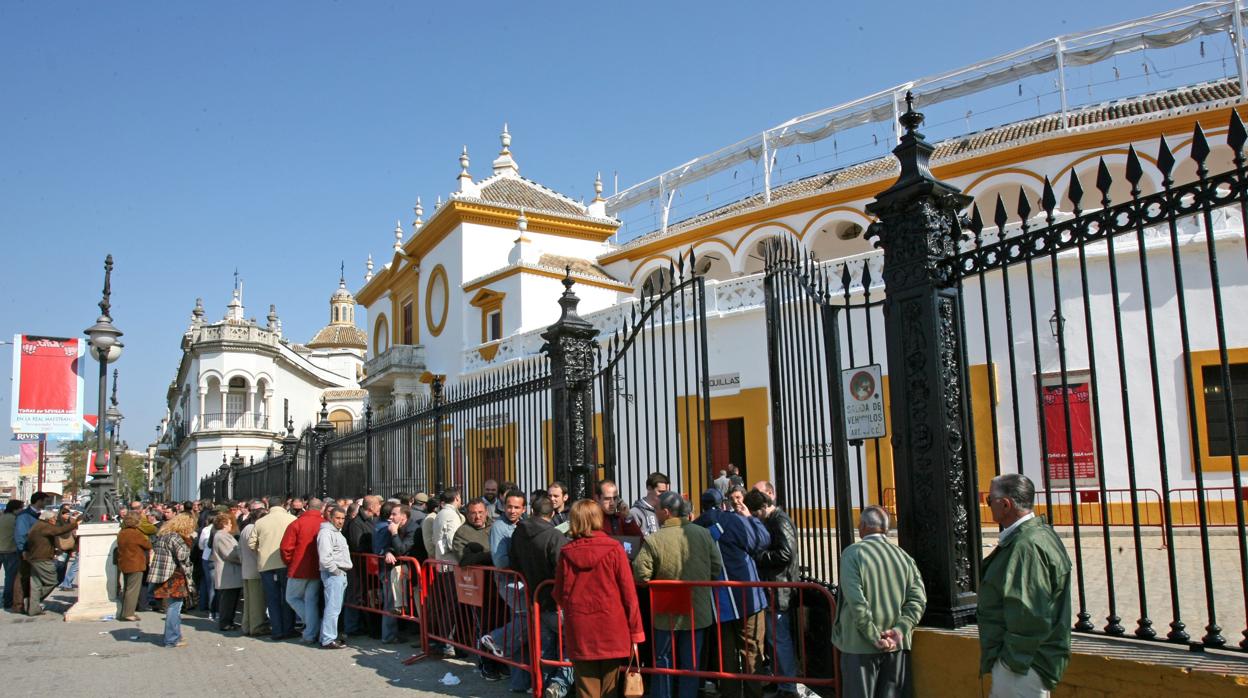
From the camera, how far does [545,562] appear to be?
6.52 m

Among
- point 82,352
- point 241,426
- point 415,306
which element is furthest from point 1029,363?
point 241,426

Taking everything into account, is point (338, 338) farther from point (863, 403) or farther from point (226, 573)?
point (863, 403)

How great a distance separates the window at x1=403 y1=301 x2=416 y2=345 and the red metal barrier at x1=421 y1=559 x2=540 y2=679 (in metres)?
24.1

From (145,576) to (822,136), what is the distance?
65.2ft

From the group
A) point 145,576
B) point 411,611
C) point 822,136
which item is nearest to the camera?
point 411,611

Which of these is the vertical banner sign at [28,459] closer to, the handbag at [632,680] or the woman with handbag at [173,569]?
the woman with handbag at [173,569]

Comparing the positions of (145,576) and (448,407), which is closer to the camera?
(448,407)

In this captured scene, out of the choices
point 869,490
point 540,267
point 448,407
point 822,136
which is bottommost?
point 869,490

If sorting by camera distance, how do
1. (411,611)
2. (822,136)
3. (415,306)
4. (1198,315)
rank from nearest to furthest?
(411,611)
(1198,315)
(822,136)
(415,306)

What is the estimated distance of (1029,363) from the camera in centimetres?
1445

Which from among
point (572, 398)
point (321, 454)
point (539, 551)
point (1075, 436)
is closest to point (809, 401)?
point (539, 551)

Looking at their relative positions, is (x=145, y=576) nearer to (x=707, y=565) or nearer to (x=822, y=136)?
(x=707, y=565)

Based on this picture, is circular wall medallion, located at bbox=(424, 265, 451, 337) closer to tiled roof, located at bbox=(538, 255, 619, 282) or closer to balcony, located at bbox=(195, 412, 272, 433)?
tiled roof, located at bbox=(538, 255, 619, 282)

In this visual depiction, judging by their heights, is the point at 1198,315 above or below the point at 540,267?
below
